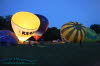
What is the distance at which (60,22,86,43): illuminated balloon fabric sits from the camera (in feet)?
81.0

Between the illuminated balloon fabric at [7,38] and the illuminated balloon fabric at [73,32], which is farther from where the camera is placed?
the illuminated balloon fabric at [73,32]

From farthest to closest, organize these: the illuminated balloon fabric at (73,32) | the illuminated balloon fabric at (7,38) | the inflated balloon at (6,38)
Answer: the illuminated balloon fabric at (73,32) → the illuminated balloon fabric at (7,38) → the inflated balloon at (6,38)

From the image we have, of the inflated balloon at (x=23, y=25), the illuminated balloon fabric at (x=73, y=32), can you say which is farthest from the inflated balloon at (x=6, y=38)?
the illuminated balloon fabric at (x=73, y=32)

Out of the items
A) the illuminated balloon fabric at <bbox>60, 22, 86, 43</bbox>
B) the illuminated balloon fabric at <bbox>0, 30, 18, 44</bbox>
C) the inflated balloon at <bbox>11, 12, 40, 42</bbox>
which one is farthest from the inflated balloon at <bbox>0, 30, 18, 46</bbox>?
the illuminated balloon fabric at <bbox>60, 22, 86, 43</bbox>

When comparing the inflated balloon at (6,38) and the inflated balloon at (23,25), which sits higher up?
the inflated balloon at (23,25)

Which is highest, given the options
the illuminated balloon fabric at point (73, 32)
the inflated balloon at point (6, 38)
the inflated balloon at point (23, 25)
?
the inflated balloon at point (23, 25)

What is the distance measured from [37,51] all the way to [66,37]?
1860cm

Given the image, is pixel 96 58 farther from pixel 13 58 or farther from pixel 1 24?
pixel 1 24

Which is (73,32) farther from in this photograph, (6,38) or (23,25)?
(6,38)

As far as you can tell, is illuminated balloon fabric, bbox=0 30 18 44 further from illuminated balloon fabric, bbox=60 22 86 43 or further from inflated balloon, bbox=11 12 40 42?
illuminated balloon fabric, bbox=60 22 86 43

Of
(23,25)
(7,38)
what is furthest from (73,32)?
(7,38)

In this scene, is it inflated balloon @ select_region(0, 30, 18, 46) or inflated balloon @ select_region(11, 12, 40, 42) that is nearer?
inflated balloon @ select_region(0, 30, 18, 46)

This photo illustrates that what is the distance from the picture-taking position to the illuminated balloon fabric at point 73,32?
24677 millimetres

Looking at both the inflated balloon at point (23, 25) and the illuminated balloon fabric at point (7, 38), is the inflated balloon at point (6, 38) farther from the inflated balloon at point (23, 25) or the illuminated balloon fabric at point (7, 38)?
the inflated balloon at point (23, 25)
